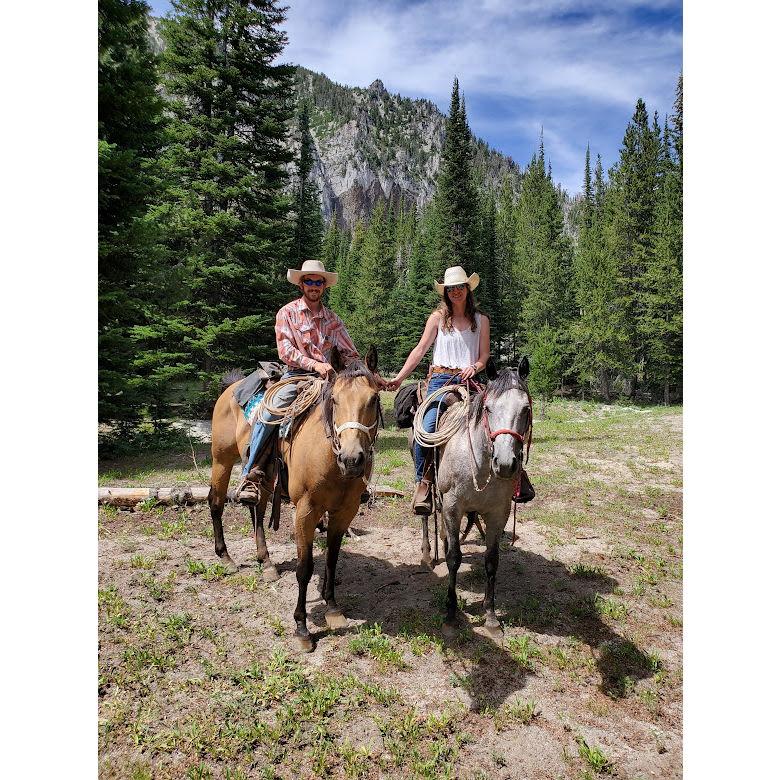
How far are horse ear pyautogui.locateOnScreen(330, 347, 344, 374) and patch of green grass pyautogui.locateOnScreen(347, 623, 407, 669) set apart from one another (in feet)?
8.67

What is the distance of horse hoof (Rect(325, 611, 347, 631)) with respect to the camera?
4648 mm

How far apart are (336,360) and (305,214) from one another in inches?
949

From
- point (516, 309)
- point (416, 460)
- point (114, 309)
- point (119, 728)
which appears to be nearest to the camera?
point (119, 728)

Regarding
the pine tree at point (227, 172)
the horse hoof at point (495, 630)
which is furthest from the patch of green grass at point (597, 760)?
the pine tree at point (227, 172)

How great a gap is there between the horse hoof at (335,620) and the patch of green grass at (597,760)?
7.82 feet

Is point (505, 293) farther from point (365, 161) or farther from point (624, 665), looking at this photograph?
point (365, 161)

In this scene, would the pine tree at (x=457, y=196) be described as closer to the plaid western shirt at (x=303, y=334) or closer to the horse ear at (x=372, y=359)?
the plaid western shirt at (x=303, y=334)

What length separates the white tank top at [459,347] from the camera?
211 inches

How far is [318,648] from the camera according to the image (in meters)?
4.31

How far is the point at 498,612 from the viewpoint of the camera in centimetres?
496

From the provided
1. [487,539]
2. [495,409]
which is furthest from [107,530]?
[495,409]

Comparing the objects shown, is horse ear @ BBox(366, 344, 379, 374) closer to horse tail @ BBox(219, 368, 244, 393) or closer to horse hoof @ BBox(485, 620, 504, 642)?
horse hoof @ BBox(485, 620, 504, 642)
